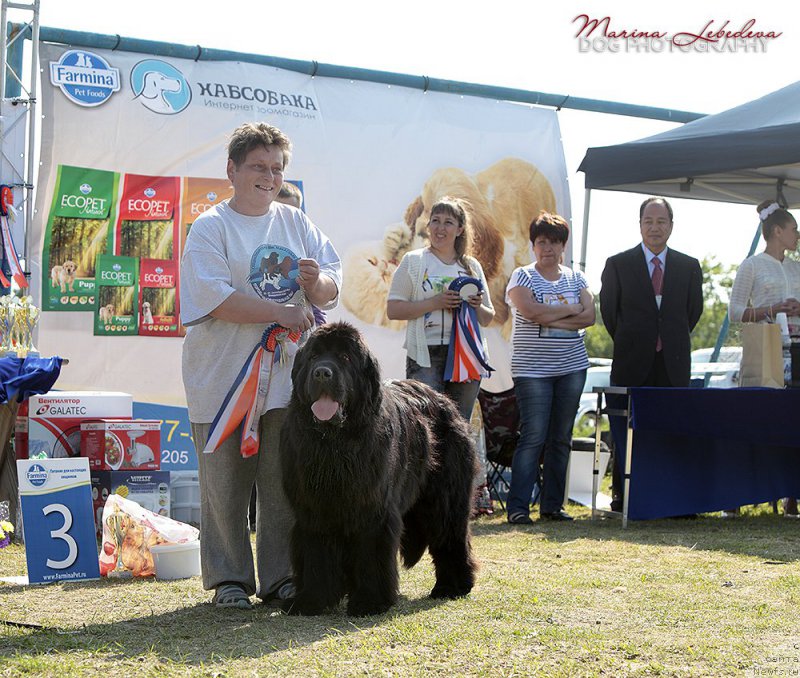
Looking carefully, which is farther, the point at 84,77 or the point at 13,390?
the point at 84,77

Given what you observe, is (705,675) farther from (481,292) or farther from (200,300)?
(481,292)

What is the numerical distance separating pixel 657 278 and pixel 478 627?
4381mm

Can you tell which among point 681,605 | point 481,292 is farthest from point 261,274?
point 481,292

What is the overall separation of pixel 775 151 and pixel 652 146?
929 mm

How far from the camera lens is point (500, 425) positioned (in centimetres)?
839

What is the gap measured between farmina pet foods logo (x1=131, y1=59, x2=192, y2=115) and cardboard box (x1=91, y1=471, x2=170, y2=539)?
293 centimetres

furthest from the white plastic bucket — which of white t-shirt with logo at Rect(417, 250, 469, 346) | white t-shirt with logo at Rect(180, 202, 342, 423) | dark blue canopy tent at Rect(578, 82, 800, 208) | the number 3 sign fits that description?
dark blue canopy tent at Rect(578, 82, 800, 208)

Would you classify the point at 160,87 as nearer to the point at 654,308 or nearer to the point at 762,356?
the point at 654,308

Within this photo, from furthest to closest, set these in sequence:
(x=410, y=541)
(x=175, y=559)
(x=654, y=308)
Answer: (x=654, y=308), (x=175, y=559), (x=410, y=541)

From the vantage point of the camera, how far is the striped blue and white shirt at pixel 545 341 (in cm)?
738

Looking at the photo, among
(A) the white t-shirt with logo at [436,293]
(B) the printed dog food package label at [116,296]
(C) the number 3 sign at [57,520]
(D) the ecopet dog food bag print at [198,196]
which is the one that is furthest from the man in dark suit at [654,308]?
(C) the number 3 sign at [57,520]

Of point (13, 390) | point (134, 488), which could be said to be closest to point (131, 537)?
point (134, 488)

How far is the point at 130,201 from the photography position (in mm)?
7605

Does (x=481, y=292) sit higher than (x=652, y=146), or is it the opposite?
(x=652, y=146)
